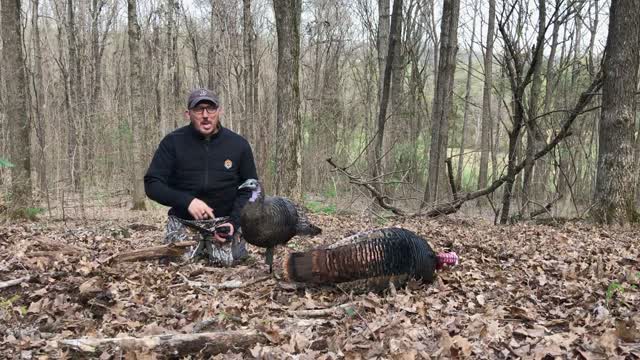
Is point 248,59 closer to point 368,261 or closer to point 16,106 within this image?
point 16,106

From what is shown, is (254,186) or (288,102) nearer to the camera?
(254,186)

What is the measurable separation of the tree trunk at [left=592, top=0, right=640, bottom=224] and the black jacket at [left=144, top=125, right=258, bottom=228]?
5.97 meters

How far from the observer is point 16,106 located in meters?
9.66

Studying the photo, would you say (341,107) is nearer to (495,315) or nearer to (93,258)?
(93,258)

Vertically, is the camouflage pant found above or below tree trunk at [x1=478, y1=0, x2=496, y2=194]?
below

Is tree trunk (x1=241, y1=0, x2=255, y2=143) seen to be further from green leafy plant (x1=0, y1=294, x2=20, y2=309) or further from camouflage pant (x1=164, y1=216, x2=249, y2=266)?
green leafy plant (x1=0, y1=294, x2=20, y2=309)

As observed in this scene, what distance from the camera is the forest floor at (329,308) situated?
2959 mm

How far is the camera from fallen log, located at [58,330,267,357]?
2982 mm

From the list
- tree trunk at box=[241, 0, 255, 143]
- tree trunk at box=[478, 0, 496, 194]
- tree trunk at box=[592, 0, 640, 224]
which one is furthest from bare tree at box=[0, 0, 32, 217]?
tree trunk at box=[478, 0, 496, 194]

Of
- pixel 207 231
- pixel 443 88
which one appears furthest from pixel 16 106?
pixel 443 88

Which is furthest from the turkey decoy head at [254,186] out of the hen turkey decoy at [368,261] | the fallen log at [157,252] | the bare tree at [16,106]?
the bare tree at [16,106]

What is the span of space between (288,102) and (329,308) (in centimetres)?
627

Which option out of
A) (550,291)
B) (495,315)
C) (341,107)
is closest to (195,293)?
(495,315)

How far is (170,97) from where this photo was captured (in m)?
23.0
